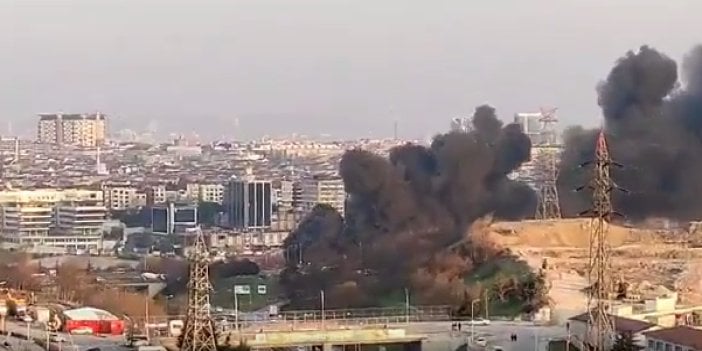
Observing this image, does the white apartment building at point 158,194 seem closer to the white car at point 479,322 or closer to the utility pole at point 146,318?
the utility pole at point 146,318

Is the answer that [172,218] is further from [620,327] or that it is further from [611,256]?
[620,327]

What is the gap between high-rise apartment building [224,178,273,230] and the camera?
6524 centimetres

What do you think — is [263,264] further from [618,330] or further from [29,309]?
[618,330]

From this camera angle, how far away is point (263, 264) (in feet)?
154

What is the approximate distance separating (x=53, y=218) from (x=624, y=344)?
45714 millimetres

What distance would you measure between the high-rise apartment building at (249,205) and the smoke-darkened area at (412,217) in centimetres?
2001

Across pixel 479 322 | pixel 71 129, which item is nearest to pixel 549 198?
pixel 479 322

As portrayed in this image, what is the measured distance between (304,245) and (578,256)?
321 inches

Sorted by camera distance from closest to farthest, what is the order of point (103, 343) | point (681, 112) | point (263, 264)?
point (103, 343) < point (681, 112) < point (263, 264)

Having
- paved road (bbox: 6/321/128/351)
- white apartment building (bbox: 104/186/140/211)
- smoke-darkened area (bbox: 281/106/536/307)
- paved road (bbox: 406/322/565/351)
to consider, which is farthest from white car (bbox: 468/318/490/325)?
white apartment building (bbox: 104/186/140/211)

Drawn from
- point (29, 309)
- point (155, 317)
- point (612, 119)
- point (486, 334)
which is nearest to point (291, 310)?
point (155, 317)

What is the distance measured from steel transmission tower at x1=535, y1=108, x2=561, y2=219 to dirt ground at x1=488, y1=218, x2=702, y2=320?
20.2 inches

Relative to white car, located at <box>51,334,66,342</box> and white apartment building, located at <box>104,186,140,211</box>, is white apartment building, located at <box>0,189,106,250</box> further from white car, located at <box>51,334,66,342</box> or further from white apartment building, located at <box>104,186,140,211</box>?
white car, located at <box>51,334,66,342</box>

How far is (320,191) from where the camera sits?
67688 millimetres
